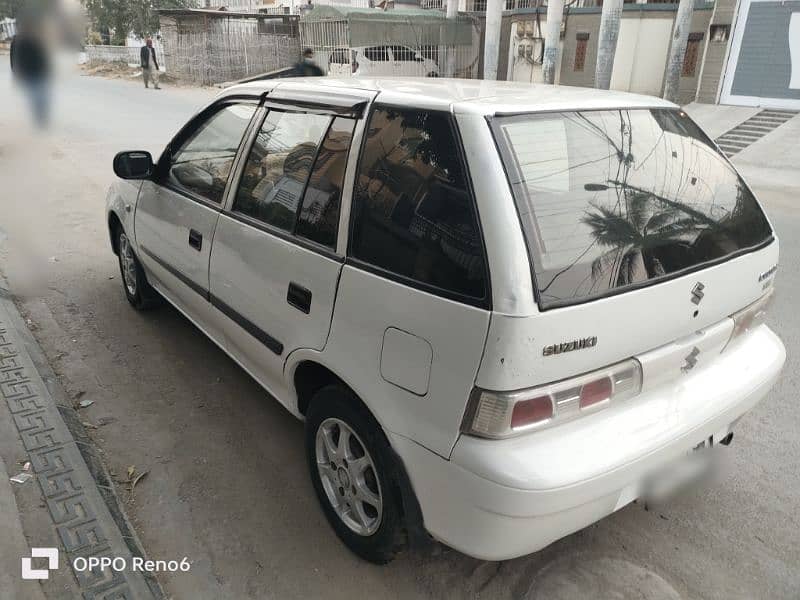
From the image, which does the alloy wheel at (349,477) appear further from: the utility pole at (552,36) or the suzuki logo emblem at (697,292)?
the utility pole at (552,36)

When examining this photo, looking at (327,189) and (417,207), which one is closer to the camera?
(417,207)

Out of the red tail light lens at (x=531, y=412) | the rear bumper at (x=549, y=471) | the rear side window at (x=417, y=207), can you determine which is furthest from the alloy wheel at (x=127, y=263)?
the red tail light lens at (x=531, y=412)

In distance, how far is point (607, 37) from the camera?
16031mm

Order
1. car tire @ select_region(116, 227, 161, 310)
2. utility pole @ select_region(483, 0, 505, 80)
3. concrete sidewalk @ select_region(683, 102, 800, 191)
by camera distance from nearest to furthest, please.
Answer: car tire @ select_region(116, 227, 161, 310) → concrete sidewalk @ select_region(683, 102, 800, 191) → utility pole @ select_region(483, 0, 505, 80)

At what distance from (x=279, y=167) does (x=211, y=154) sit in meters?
0.79

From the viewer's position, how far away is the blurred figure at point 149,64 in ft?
62.0

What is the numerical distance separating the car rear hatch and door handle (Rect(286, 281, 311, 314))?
0.86 meters

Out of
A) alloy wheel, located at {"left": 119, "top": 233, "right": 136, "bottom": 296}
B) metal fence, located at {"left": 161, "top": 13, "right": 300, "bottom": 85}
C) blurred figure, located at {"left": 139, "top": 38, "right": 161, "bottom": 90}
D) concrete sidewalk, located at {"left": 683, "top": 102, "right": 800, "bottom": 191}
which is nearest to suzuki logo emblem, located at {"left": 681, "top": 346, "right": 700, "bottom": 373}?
alloy wheel, located at {"left": 119, "top": 233, "right": 136, "bottom": 296}

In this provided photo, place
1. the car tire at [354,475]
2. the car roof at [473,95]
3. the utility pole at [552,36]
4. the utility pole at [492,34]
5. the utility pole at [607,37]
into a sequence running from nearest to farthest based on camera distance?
the car roof at [473,95] → the car tire at [354,475] → the utility pole at [607,37] → the utility pole at [552,36] → the utility pole at [492,34]

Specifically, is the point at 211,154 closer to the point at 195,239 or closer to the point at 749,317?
the point at 195,239

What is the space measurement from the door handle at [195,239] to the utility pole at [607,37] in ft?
51.0

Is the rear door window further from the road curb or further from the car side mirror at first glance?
the car side mirror

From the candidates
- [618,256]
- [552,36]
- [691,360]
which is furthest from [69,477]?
[552,36]

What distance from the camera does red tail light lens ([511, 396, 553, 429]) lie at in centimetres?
171
